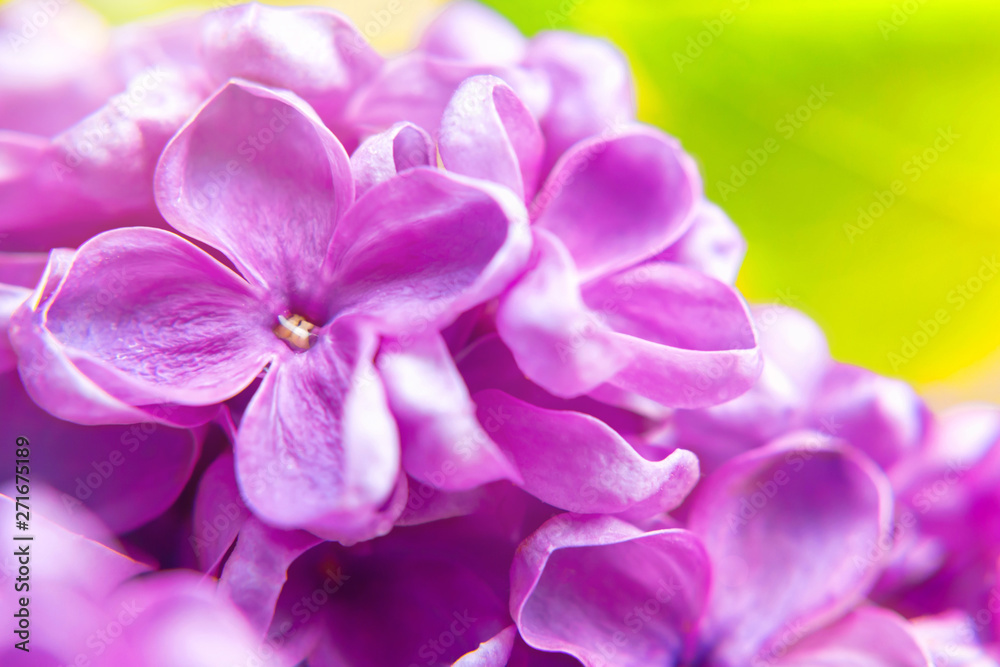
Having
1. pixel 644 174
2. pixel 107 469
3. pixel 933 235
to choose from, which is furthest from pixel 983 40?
pixel 107 469

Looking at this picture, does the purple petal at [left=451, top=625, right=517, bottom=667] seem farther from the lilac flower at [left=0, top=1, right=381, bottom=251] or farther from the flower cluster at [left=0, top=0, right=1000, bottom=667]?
the lilac flower at [left=0, top=1, right=381, bottom=251]

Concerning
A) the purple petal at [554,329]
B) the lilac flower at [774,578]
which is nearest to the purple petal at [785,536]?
the lilac flower at [774,578]

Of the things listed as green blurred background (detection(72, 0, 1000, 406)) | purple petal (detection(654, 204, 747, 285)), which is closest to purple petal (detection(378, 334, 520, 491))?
purple petal (detection(654, 204, 747, 285))

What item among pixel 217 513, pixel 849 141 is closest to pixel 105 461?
pixel 217 513

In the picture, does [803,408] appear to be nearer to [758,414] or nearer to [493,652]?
[758,414]

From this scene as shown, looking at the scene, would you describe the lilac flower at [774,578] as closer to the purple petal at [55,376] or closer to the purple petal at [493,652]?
the purple petal at [493,652]

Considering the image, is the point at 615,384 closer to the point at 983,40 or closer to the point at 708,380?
the point at 708,380
